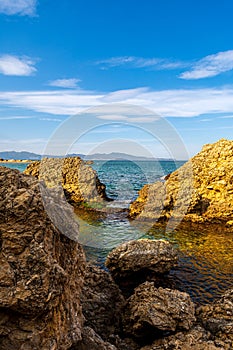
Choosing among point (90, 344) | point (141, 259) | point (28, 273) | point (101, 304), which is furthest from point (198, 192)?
point (28, 273)

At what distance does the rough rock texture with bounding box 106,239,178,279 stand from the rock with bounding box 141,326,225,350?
6.29 meters

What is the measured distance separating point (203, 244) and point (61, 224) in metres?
18.2

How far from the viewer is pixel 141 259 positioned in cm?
1648

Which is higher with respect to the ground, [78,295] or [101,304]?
[78,295]

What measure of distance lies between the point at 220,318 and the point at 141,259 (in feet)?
20.9

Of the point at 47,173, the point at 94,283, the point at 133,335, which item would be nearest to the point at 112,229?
the point at 94,283

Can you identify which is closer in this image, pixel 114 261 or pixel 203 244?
pixel 114 261

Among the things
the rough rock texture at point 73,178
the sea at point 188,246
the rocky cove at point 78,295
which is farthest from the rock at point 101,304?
the rough rock texture at point 73,178

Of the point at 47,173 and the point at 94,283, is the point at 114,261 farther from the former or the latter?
the point at 47,173

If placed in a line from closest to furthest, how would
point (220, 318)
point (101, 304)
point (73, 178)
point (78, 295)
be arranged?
point (78, 295) → point (220, 318) → point (101, 304) → point (73, 178)

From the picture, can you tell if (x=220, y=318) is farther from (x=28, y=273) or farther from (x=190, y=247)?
(x=190, y=247)

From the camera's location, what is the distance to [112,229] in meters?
29.2

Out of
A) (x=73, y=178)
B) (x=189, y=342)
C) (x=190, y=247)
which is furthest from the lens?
(x=73, y=178)

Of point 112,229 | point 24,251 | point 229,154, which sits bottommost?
point 112,229
